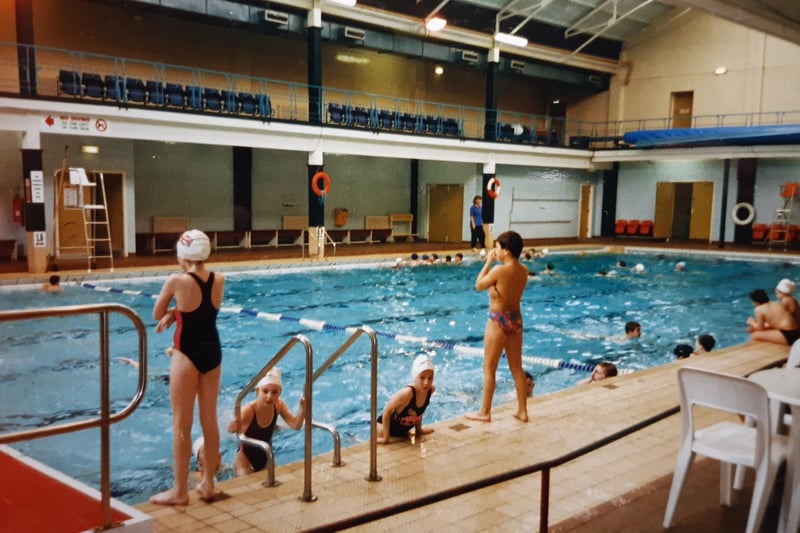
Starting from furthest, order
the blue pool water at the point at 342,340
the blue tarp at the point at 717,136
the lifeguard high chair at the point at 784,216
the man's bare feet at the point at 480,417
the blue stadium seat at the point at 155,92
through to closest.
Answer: the lifeguard high chair at the point at 784,216
the blue tarp at the point at 717,136
the blue stadium seat at the point at 155,92
the blue pool water at the point at 342,340
the man's bare feet at the point at 480,417

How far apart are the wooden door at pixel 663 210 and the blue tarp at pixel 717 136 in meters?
3.87

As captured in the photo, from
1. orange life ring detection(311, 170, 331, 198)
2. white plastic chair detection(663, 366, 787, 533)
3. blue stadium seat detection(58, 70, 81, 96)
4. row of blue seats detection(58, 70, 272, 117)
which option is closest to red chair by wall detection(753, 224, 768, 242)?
orange life ring detection(311, 170, 331, 198)

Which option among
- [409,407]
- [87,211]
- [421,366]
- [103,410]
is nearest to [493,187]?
[87,211]

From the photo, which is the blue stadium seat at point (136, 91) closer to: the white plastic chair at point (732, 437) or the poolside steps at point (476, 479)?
the poolside steps at point (476, 479)

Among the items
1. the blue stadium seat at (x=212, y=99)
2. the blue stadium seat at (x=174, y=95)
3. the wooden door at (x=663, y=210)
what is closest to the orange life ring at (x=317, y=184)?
the blue stadium seat at (x=212, y=99)

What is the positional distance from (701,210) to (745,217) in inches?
97.8

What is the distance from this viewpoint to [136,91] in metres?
16.3

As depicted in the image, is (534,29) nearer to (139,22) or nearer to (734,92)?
(734,92)

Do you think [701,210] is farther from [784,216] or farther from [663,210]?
[784,216]

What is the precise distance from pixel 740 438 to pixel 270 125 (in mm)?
15649

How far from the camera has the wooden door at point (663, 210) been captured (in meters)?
28.9

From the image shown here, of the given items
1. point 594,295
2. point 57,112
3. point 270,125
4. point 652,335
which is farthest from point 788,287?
point 57,112

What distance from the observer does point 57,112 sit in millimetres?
14359

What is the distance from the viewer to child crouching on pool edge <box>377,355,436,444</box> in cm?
493
